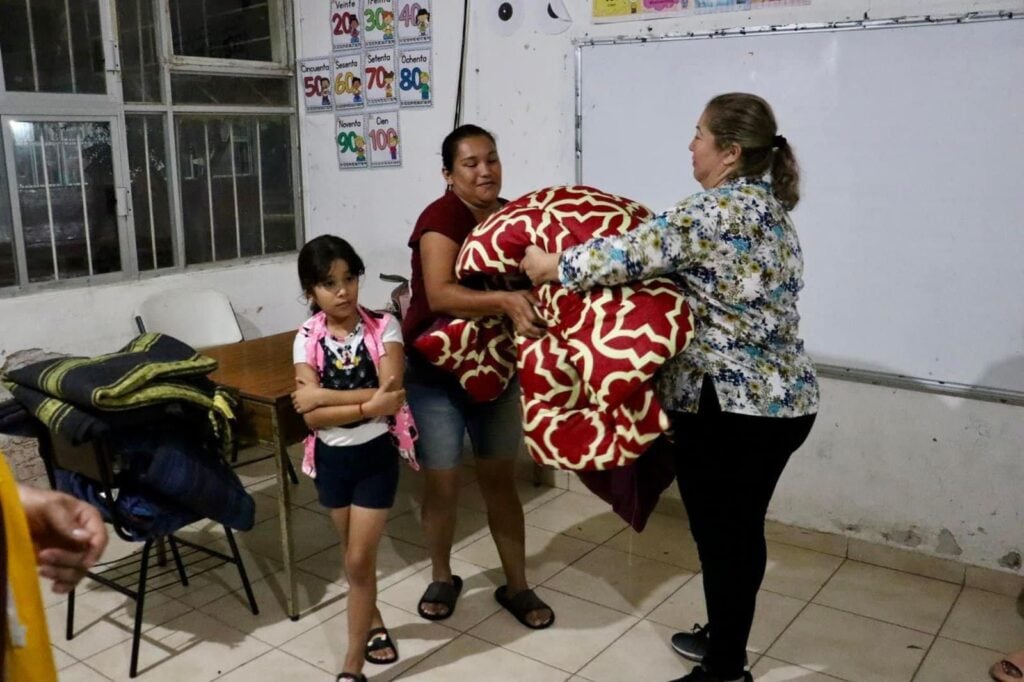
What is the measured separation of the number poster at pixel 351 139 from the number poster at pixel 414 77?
28cm

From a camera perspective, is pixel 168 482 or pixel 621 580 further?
pixel 621 580

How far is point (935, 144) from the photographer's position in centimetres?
272

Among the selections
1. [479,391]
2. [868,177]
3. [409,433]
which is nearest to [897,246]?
[868,177]

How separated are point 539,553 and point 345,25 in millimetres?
2538

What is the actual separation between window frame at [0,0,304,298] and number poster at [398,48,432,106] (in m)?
0.72

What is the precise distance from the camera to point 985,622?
269cm

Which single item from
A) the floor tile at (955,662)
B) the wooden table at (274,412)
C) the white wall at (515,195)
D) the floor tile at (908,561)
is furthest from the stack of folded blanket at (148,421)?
the floor tile at (908,561)

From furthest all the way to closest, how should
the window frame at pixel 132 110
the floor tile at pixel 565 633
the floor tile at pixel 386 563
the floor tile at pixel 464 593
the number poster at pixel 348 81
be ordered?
the number poster at pixel 348 81 < the window frame at pixel 132 110 < the floor tile at pixel 386 563 < the floor tile at pixel 464 593 < the floor tile at pixel 565 633

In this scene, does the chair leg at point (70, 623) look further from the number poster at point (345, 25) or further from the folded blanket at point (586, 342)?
the number poster at point (345, 25)

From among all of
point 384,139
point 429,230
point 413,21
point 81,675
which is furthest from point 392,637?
point 413,21

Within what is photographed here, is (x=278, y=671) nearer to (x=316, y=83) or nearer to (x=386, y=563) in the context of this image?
→ (x=386, y=563)

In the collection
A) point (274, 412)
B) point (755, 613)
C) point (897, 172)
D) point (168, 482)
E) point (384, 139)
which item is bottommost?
point (755, 613)

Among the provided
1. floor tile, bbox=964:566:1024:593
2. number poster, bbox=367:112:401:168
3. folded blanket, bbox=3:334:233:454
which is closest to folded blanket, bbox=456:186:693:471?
folded blanket, bbox=3:334:233:454

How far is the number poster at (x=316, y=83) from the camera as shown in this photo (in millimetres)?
4219
